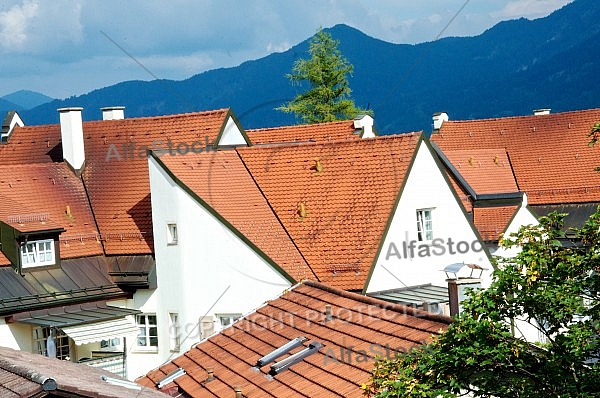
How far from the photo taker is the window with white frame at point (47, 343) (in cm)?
2995

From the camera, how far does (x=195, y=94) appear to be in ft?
279

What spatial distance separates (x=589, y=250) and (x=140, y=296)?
21.7m

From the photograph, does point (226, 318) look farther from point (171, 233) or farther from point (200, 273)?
point (171, 233)

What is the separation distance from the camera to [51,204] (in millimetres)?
33594

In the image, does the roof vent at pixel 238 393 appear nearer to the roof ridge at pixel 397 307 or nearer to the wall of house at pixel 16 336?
the roof ridge at pixel 397 307

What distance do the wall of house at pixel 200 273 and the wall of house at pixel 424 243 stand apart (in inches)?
128

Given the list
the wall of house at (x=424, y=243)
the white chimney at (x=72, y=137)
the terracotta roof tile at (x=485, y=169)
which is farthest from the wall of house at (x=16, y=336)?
the terracotta roof tile at (x=485, y=169)

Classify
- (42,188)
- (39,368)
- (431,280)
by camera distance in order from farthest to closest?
1. (42,188)
2. (431,280)
3. (39,368)

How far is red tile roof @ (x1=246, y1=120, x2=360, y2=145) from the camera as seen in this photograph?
1564 inches

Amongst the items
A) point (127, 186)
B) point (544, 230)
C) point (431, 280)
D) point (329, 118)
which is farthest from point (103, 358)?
point (329, 118)

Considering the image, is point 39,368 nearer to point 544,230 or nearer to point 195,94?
point 544,230

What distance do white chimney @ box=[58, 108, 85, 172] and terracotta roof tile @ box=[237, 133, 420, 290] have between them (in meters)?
5.55

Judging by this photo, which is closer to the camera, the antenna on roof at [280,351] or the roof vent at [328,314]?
the antenna on roof at [280,351]

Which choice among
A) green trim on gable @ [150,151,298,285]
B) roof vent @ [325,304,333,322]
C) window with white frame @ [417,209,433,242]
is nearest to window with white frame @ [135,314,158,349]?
green trim on gable @ [150,151,298,285]
